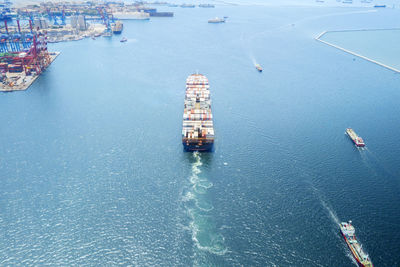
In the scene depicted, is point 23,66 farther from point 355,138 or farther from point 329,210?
point 355,138

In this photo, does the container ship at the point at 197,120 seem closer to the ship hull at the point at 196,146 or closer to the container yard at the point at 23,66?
the ship hull at the point at 196,146

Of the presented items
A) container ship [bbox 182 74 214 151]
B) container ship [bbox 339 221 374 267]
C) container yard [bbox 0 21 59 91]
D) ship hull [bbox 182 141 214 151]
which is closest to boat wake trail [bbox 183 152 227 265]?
ship hull [bbox 182 141 214 151]

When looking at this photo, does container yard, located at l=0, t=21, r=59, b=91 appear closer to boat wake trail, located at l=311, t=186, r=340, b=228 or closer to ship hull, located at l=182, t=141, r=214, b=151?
ship hull, located at l=182, t=141, r=214, b=151

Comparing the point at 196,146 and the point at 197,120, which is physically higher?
the point at 197,120

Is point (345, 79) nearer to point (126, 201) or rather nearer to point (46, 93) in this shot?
point (126, 201)

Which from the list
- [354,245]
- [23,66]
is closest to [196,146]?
[354,245]

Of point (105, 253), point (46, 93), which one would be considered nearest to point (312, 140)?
point (105, 253)
